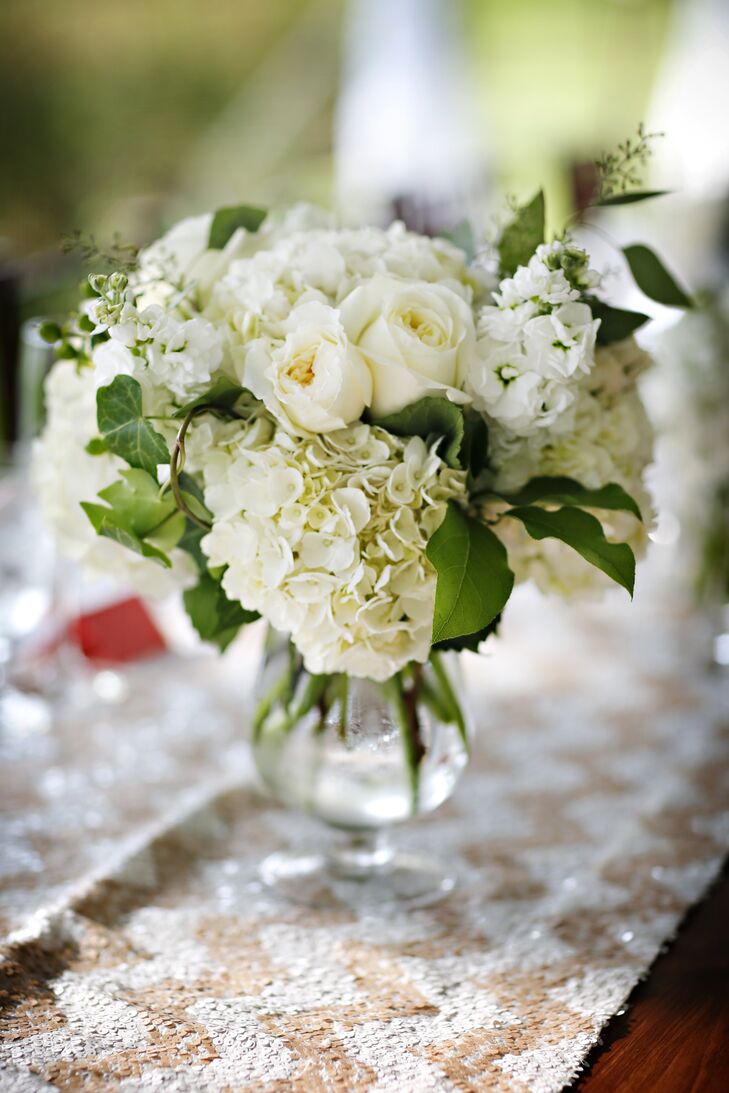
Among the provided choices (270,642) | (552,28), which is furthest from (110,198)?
(270,642)

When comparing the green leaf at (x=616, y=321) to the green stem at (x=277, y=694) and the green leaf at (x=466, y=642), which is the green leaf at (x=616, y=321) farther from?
the green stem at (x=277, y=694)

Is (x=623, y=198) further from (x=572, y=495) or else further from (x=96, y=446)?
(x=96, y=446)

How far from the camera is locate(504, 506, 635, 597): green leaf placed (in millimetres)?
593

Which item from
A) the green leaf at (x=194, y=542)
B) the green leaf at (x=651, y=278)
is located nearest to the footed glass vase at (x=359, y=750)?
the green leaf at (x=194, y=542)

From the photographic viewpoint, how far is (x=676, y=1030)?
580 millimetres

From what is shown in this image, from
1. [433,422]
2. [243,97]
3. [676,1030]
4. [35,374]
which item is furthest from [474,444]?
[243,97]

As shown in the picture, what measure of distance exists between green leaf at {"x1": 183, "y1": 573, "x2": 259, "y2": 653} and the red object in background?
57 cm

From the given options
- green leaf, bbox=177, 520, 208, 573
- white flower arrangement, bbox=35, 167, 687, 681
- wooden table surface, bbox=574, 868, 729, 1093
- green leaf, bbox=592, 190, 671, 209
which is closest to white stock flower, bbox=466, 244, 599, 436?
white flower arrangement, bbox=35, 167, 687, 681

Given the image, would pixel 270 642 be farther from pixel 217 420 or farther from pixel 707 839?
pixel 707 839

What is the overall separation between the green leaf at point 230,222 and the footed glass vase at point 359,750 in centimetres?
29

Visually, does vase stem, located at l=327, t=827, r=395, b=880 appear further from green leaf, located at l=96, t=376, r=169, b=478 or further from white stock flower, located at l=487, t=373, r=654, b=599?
green leaf, located at l=96, t=376, r=169, b=478

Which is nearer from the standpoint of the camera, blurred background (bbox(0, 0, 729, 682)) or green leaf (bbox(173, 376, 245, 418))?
green leaf (bbox(173, 376, 245, 418))

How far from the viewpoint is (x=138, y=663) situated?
1.23 metres

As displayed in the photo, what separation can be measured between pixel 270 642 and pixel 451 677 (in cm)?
14
